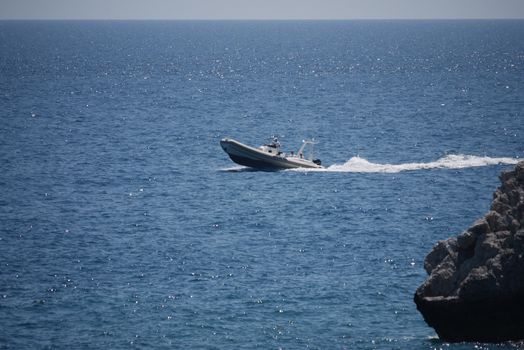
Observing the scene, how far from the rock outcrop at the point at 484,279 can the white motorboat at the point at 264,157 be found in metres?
40.8

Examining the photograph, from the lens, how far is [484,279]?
34.9 metres

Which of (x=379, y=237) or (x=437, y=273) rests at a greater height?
(x=437, y=273)

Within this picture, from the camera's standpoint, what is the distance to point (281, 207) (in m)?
66.2

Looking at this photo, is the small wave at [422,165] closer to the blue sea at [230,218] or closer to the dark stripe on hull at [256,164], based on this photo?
the blue sea at [230,218]

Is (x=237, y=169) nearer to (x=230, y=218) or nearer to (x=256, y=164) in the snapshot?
(x=256, y=164)

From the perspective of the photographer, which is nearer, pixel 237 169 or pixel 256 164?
pixel 256 164

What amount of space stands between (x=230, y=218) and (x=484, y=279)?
2972 cm

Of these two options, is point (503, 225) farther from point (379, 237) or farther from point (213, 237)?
point (213, 237)

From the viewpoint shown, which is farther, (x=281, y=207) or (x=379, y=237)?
(x=281, y=207)

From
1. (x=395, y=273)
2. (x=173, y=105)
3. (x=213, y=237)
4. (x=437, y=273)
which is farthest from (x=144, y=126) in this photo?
(x=437, y=273)

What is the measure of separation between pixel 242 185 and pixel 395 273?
27.8 meters

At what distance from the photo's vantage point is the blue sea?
41.0 meters

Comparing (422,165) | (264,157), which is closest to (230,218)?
(264,157)

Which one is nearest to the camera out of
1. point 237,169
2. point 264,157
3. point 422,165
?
point 264,157
